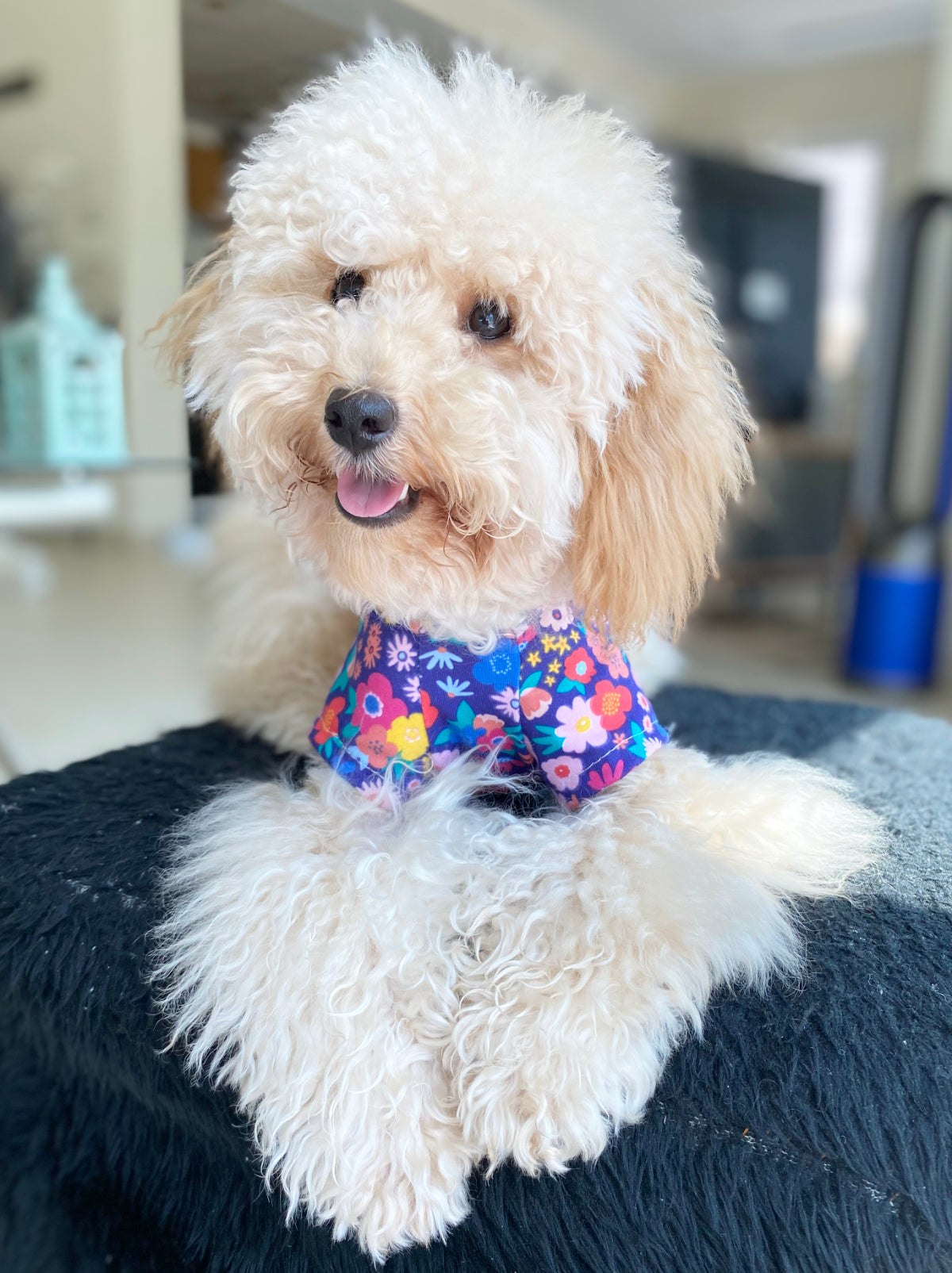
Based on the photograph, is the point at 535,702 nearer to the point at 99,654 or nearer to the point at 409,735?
the point at 409,735

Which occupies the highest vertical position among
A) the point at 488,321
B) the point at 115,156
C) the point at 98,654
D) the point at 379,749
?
the point at 115,156

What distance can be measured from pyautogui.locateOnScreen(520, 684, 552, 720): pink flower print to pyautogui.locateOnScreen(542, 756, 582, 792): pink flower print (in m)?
0.04

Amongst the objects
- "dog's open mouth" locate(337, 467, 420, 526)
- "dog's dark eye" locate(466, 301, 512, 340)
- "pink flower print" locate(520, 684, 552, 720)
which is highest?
"dog's dark eye" locate(466, 301, 512, 340)

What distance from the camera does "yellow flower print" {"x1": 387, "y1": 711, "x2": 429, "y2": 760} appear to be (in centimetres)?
77

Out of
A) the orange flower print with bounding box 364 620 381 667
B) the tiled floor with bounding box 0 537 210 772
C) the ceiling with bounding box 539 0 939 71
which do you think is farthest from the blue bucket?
the orange flower print with bounding box 364 620 381 667

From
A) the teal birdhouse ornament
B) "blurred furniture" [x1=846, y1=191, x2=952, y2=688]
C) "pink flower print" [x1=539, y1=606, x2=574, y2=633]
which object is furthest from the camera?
"blurred furniture" [x1=846, y1=191, x2=952, y2=688]

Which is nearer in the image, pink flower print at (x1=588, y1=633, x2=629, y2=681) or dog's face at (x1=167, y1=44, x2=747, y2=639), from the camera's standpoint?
dog's face at (x1=167, y1=44, x2=747, y2=639)

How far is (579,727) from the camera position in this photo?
30.0 inches

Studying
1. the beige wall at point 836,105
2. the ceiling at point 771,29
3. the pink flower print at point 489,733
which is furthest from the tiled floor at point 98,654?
the beige wall at point 836,105

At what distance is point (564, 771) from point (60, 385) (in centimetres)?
97

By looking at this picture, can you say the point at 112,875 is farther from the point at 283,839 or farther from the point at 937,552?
the point at 937,552

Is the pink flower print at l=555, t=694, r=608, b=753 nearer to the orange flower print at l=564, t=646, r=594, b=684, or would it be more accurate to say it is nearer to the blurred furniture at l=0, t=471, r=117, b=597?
the orange flower print at l=564, t=646, r=594, b=684

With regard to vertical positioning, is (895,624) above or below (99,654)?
below

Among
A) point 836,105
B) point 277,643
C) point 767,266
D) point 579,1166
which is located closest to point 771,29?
point 836,105
